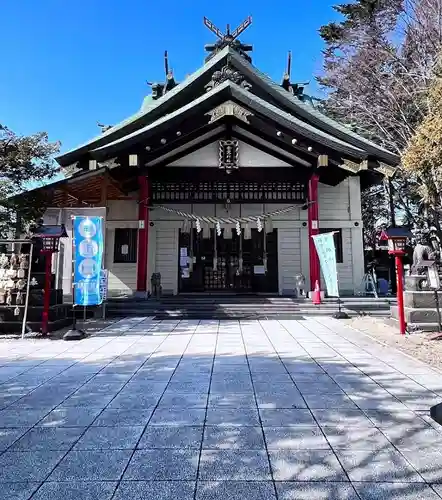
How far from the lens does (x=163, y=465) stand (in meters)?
2.50

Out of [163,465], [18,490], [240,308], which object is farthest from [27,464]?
[240,308]

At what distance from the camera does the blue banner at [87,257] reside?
26.4 feet

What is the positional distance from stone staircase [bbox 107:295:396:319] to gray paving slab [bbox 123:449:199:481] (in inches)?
300

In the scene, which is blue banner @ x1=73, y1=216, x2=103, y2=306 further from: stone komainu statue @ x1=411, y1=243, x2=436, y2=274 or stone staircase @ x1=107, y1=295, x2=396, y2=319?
stone komainu statue @ x1=411, y1=243, x2=436, y2=274

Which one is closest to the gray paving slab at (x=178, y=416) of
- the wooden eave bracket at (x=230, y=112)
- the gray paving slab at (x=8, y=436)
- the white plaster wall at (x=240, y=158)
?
the gray paving slab at (x=8, y=436)

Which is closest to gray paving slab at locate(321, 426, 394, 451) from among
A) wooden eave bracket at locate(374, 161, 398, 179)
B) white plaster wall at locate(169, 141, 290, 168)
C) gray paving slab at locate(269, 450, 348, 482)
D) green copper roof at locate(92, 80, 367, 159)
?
gray paving slab at locate(269, 450, 348, 482)

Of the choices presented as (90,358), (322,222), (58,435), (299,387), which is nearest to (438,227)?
(322,222)

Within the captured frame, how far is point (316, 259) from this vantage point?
12188 mm

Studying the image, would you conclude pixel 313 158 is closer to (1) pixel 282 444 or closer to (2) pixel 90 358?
(2) pixel 90 358

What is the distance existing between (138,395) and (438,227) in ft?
46.6

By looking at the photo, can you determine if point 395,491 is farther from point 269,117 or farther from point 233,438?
point 269,117

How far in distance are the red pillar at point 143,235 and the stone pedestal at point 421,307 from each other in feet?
25.1

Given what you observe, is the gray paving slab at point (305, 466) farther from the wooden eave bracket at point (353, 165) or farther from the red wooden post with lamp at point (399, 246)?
the wooden eave bracket at point (353, 165)

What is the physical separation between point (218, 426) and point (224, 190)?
1089cm
